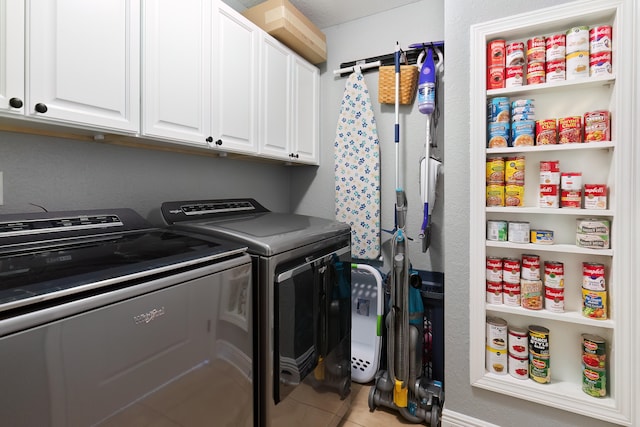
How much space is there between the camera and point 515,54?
155 cm

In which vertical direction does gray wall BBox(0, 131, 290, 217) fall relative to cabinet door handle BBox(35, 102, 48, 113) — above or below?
below

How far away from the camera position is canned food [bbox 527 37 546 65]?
59.8 inches

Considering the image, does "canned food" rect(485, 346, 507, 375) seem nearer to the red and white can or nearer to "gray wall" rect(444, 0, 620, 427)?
"gray wall" rect(444, 0, 620, 427)

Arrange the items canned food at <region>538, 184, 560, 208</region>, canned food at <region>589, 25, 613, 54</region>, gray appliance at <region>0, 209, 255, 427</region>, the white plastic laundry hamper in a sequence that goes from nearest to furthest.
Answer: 1. gray appliance at <region>0, 209, 255, 427</region>
2. canned food at <region>589, 25, 613, 54</region>
3. canned food at <region>538, 184, 560, 208</region>
4. the white plastic laundry hamper

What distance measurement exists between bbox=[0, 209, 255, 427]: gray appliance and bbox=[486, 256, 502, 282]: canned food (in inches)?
48.7

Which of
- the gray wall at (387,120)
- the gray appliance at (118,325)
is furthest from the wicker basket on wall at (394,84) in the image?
the gray appliance at (118,325)

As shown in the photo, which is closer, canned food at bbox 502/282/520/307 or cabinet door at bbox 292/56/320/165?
canned food at bbox 502/282/520/307

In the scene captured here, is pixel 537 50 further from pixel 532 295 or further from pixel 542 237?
pixel 532 295

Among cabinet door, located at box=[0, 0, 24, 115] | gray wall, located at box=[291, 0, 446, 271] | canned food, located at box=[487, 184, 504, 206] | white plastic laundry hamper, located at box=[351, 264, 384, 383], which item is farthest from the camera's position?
gray wall, located at box=[291, 0, 446, 271]

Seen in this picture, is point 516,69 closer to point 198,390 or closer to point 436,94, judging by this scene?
point 436,94

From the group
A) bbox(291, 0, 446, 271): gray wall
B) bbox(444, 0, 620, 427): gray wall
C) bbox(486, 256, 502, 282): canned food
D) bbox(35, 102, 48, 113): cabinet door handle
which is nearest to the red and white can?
bbox(486, 256, 502, 282): canned food

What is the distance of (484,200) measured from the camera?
5.28 ft

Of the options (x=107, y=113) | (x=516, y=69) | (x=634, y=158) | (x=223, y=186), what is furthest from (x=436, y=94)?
(x=107, y=113)

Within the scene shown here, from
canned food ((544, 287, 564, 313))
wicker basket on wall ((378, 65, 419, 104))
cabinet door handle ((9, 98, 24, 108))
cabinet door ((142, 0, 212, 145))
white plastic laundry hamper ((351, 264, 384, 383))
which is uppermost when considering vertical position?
wicker basket on wall ((378, 65, 419, 104))
